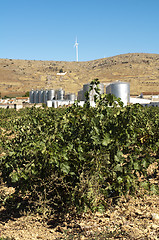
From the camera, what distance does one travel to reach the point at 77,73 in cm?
11362

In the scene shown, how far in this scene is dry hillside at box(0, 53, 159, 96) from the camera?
89.6 meters

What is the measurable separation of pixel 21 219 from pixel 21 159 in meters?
1.09

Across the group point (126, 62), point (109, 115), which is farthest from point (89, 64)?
point (109, 115)

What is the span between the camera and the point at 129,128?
5438 mm

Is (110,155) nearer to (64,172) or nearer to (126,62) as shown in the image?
(64,172)

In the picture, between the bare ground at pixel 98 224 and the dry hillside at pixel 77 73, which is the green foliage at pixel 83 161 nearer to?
the bare ground at pixel 98 224

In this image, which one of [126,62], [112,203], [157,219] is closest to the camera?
[157,219]

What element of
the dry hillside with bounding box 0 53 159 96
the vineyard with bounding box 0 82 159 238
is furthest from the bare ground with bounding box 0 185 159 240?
the dry hillside with bounding box 0 53 159 96

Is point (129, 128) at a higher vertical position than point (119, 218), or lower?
higher

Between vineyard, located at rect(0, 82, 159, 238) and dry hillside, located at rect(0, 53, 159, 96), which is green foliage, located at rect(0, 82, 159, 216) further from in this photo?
dry hillside, located at rect(0, 53, 159, 96)

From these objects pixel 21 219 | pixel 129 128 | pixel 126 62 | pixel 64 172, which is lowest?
pixel 21 219

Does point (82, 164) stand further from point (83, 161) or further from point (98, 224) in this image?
point (98, 224)

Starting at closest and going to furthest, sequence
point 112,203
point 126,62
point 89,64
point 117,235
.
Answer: point 117,235 → point 112,203 → point 126,62 → point 89,64

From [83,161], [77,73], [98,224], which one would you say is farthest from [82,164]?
[77,73]
